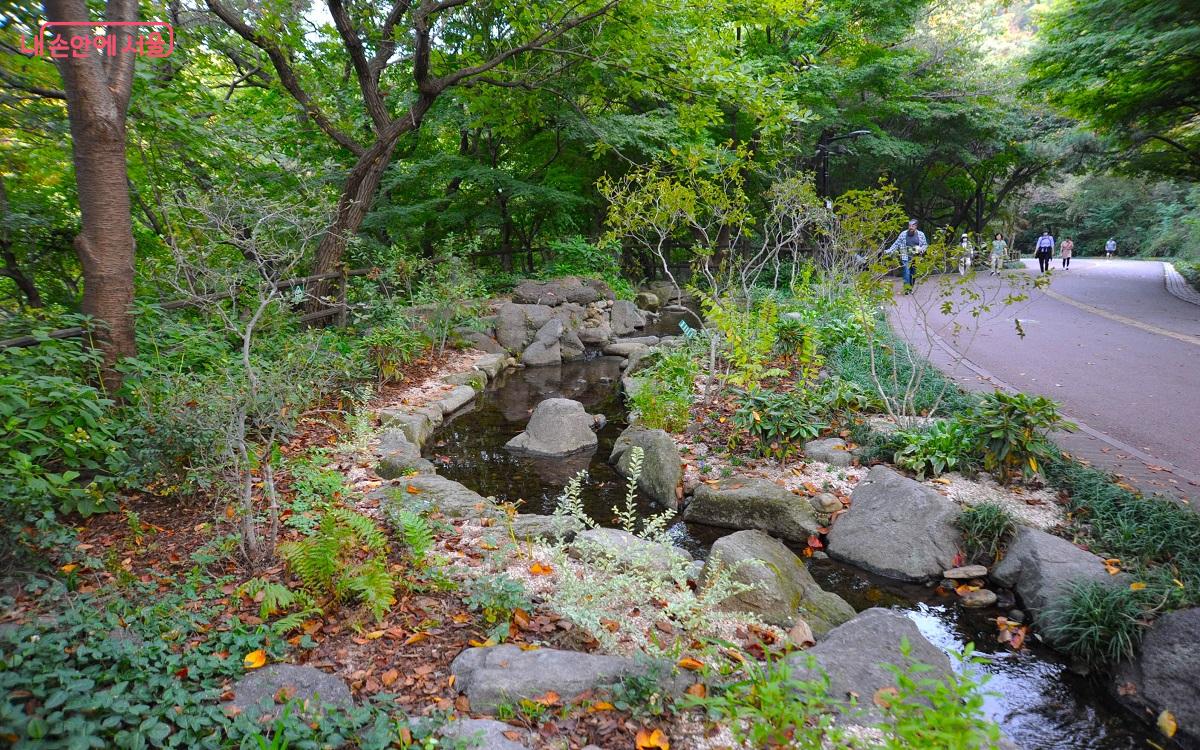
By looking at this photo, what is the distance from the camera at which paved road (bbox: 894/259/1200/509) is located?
529 centimetres

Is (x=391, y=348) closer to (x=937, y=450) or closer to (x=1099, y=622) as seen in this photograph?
(x=937, y=450)

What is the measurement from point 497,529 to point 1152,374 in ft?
28.6

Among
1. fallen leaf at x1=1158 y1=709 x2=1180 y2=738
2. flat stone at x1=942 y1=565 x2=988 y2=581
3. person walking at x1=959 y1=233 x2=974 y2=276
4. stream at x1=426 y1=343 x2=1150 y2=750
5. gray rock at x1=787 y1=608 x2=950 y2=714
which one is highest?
person walking at x1=959 y1=233 x2=974 y2=276

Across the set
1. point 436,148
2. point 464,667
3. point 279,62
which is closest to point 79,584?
point 464,667

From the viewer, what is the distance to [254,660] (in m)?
2.52

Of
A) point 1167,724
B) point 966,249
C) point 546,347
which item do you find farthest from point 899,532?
point 546,347

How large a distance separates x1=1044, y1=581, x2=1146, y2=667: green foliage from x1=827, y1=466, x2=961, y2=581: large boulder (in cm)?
87

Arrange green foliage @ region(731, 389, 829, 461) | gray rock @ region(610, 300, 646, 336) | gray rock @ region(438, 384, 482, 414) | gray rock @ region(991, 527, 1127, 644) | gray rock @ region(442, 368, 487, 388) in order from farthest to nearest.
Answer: gray rock @ region(610, 300, 646, 336)
gray rock @ region(442, 368, 487, 388)
gray rock @ region(438, 384, 482, 414)
green foliage @ region(731, 389, 829, 461)
gray rock @ region(991, 527, 1127, 644)

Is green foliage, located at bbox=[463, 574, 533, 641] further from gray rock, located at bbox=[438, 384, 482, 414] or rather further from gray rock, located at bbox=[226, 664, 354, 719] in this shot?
gray rock, located at bbox=[438, 384, 482, 414]

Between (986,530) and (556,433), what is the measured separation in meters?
4.32

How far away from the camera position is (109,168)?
4359 mm

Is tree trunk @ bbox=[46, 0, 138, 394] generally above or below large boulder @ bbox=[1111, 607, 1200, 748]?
above

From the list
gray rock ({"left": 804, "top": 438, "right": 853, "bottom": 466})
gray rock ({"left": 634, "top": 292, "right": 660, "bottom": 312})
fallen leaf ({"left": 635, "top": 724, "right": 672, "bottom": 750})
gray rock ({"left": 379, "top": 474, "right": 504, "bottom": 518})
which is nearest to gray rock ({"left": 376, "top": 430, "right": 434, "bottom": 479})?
gray rock ({"left": 379, "top": 474, "right": 504, "bottom": 518})

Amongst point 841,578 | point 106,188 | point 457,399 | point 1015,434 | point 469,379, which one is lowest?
point 841,578
